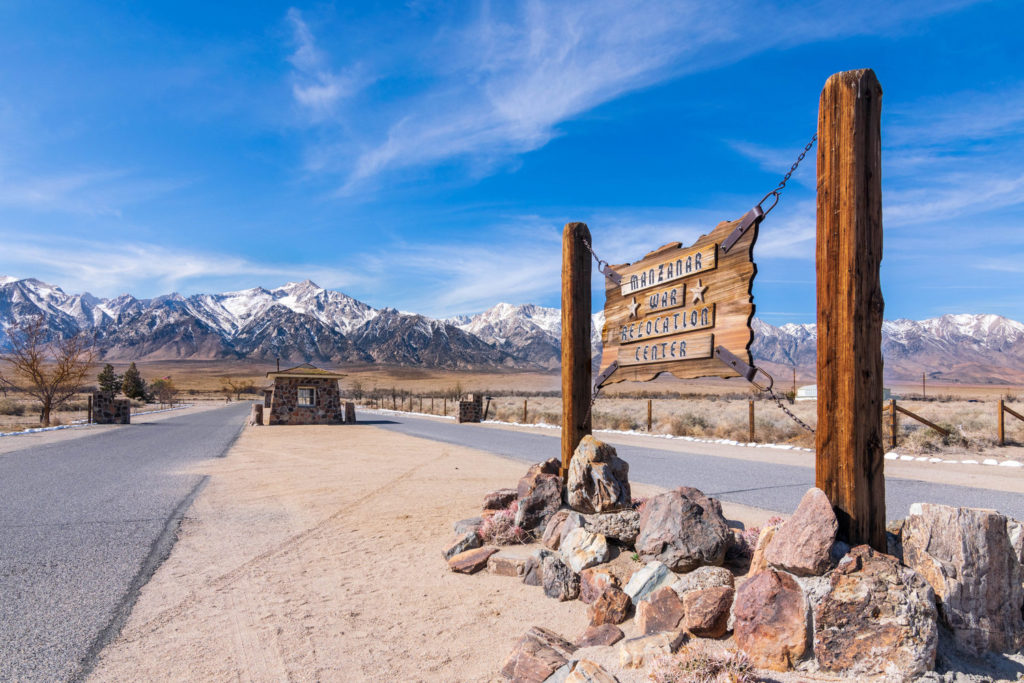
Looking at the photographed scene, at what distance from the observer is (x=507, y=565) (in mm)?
5180

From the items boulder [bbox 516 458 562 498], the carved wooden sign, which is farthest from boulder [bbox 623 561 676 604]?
boulder [bbox 516 458 562 498]

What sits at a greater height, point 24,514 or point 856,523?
point 856,523

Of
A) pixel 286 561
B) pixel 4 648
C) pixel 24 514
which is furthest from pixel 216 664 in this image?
pixel 24 514

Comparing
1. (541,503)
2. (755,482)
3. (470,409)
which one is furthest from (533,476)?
(470,409)

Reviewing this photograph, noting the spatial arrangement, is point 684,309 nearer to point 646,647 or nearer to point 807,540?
point 807,540

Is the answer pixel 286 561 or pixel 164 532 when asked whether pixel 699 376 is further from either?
pixel 164 532

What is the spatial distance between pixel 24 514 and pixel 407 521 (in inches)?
195

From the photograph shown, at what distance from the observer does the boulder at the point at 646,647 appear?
319 centimetres

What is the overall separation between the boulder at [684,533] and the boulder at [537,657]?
3.36 ft

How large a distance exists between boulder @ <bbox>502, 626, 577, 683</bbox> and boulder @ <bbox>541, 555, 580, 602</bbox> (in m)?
0.88

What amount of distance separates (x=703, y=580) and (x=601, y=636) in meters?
0.71

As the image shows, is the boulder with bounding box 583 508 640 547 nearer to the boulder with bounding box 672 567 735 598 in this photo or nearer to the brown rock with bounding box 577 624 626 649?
the boulder with bounding box 672 567 735 598

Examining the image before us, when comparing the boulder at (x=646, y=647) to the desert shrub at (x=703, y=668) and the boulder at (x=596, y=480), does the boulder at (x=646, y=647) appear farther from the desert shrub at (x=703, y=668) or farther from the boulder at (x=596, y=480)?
the boulder at (x=596, y=480)

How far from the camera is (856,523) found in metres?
3.27
